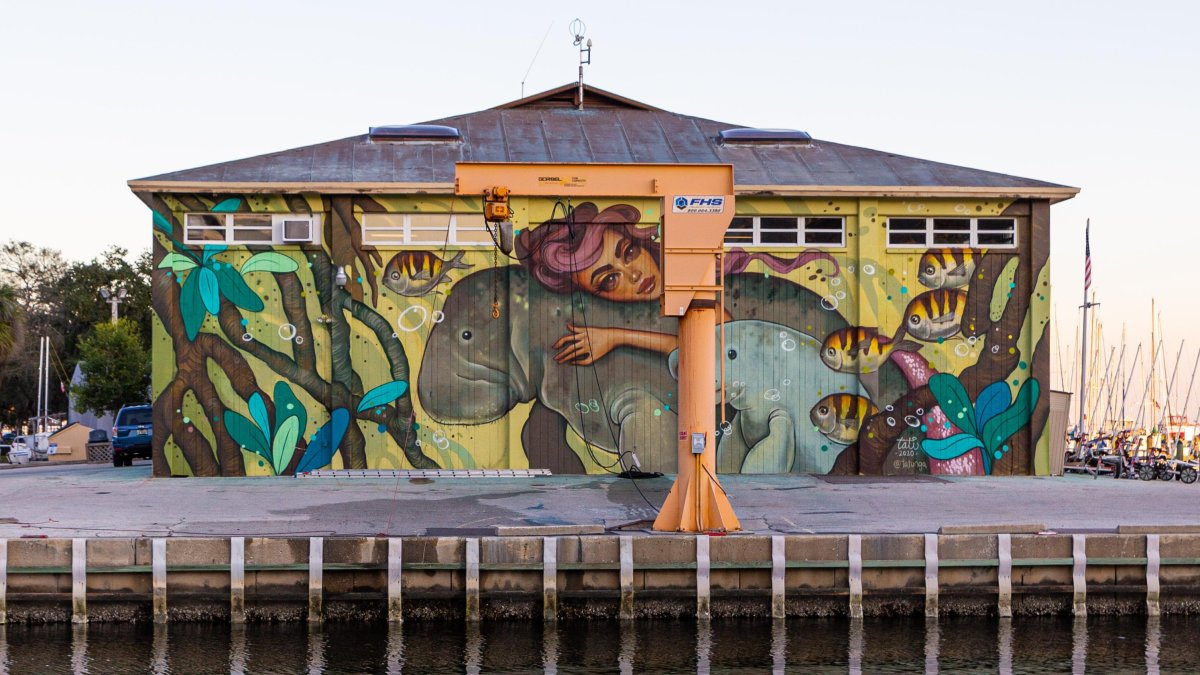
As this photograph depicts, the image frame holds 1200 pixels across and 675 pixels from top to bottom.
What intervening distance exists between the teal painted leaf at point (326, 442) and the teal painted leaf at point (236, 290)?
2.65 m

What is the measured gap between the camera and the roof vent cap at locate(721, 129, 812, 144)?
104 ft

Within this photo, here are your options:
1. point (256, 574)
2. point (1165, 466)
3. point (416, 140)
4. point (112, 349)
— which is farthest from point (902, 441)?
point (112, 349)

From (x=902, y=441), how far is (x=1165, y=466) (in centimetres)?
626

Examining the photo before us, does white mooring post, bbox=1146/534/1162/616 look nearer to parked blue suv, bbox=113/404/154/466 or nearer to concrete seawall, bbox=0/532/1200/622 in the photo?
concrete seawall, bbox=0/532/1200/622

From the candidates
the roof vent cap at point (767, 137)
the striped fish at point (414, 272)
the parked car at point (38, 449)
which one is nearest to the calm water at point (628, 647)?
the striped fish at point (414, 272)

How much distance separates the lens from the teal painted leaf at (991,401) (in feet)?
95.1

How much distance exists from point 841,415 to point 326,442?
10374mm

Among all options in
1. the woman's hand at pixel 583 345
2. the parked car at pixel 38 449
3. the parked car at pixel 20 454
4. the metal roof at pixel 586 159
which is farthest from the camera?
the parked car at pixel 38 449

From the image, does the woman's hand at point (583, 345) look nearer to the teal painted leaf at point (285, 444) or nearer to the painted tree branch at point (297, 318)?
the painted tree branch at point (297, 318)

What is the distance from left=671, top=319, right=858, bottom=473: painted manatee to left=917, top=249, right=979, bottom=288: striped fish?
2.59 meters

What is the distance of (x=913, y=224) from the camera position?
95.7ft

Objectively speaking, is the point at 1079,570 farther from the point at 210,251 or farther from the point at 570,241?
the point at 210,251

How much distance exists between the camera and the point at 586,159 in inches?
1195

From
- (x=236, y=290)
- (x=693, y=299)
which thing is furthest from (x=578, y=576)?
(x=236, y=290)
